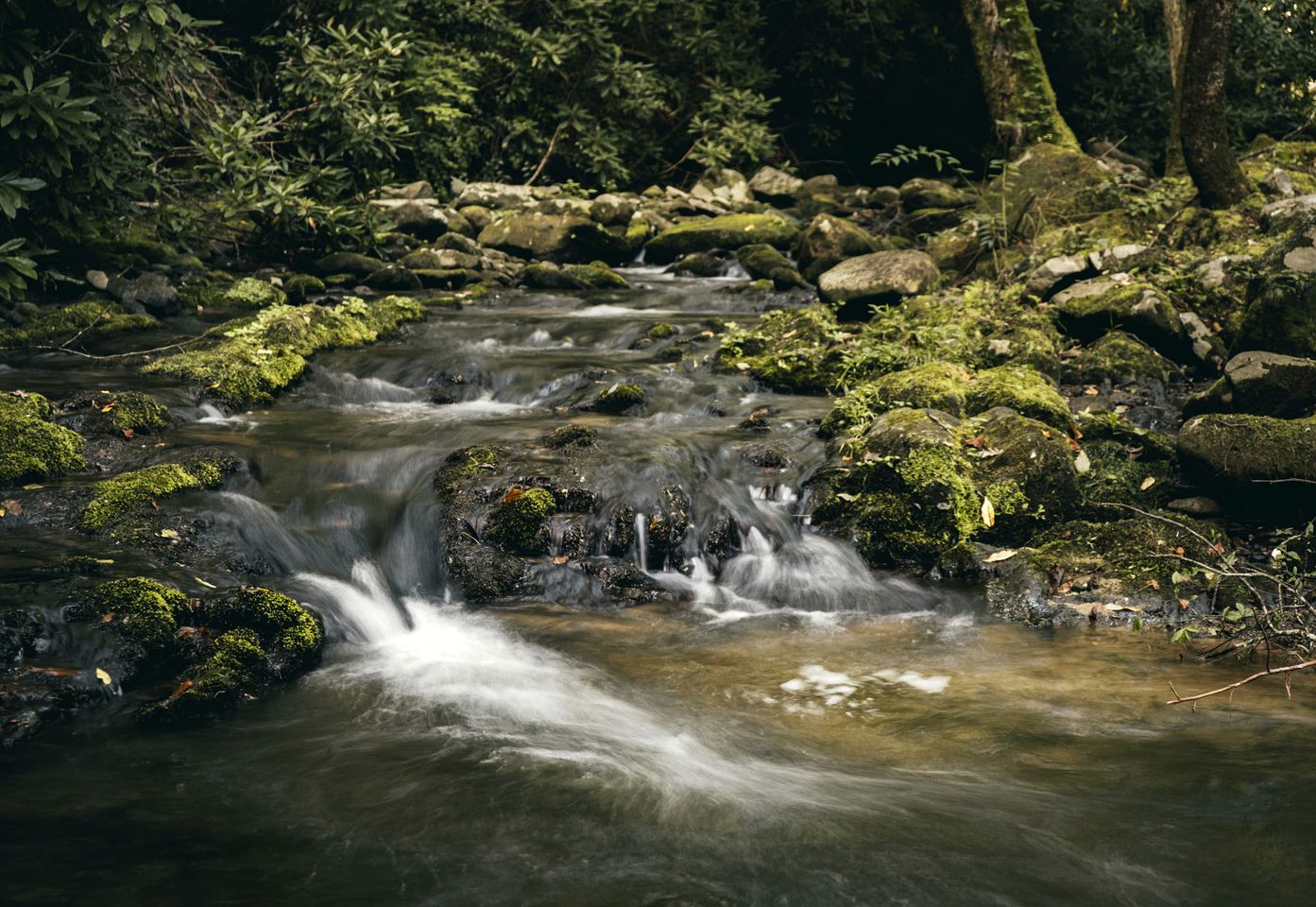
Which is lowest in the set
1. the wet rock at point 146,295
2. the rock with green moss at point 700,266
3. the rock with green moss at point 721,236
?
the wet rock at point 146,295

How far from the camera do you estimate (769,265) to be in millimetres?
13969

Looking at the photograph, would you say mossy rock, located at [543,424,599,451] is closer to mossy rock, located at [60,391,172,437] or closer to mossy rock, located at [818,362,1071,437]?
mossy rock, located at [818,362,1071,437]

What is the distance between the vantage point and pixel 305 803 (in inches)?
138

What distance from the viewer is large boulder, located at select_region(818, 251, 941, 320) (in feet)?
34.0

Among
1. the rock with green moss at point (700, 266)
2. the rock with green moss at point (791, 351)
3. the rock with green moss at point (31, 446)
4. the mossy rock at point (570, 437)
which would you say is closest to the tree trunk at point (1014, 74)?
the rock with green moss at point (700, 266)

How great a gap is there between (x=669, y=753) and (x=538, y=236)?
40.6ft

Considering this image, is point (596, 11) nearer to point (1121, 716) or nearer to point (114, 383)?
point (114, 383)

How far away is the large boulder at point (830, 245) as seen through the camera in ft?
42.5

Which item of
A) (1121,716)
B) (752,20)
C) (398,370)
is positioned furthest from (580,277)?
(1121,716)

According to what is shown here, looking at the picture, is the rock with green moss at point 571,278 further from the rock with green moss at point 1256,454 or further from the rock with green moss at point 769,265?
the rock with green moss at point 1256,454

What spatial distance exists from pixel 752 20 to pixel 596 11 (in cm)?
360

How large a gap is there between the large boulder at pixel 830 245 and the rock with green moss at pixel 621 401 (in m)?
5.35

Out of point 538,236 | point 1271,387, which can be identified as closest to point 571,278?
point 538,236

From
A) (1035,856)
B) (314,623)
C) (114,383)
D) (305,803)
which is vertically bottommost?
(1035,856)
